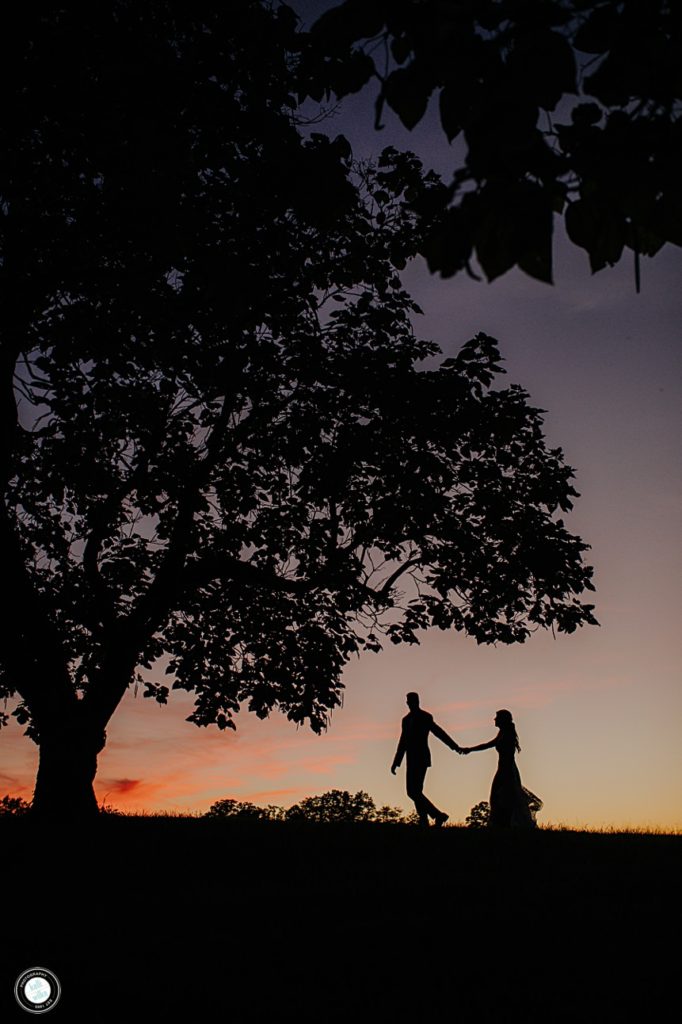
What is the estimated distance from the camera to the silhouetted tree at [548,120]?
13.0ft

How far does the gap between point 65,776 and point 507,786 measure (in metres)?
9.05

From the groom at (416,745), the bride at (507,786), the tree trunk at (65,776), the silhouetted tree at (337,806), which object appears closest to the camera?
the groom at (416,745)

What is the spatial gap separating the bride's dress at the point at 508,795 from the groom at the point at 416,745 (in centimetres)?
195

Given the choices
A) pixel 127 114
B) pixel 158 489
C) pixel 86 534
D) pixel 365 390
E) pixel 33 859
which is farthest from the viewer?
pixel 86 534

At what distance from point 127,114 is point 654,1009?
11620mm

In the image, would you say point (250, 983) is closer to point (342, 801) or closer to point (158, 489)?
point (158, 489)

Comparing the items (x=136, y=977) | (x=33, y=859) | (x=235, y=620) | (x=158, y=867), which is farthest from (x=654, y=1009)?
(x=235, y=620)

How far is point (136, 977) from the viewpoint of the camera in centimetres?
782

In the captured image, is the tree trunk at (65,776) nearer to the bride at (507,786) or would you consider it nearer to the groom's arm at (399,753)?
the groom's arm at (399,753)

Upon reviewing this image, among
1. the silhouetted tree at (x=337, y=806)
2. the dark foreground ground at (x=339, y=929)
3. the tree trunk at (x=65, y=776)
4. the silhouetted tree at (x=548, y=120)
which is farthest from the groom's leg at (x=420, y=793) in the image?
the silhouetted tree at (x=337, y=806)

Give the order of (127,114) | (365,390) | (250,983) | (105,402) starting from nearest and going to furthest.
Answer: (250,983) → (127,114) → (105,402) → (365,390)

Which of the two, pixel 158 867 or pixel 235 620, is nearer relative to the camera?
pixel 158 867

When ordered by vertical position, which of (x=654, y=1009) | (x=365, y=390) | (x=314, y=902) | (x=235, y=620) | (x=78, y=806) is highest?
(x=365, y=390)

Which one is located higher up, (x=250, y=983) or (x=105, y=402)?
(x=105, y=402)
